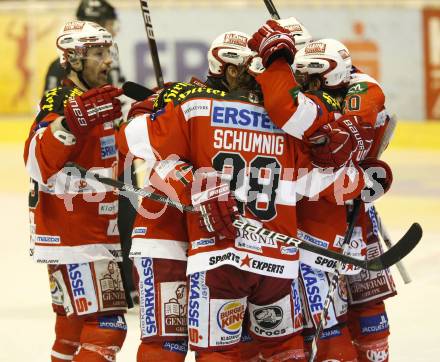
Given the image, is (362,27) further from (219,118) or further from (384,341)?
(219,118)

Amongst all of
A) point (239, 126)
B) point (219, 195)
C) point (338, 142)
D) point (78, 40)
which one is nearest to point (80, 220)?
point (78, 40)

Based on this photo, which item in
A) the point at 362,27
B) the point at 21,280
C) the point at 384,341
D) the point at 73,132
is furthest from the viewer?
the point at 362,27

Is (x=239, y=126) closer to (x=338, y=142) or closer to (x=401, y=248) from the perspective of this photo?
(x=338, y=142)

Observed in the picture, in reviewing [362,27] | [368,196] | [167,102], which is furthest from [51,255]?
[362,27]

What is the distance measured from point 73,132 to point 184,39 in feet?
25.1

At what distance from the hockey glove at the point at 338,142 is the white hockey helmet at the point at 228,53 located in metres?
0.41

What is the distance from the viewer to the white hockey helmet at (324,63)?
4.75 meters

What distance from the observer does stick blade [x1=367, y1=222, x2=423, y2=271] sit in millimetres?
4445

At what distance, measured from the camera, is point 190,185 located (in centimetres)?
440

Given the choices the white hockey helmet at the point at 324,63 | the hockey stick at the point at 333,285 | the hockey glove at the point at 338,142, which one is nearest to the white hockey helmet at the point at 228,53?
the white hockey helmet at the point at 324,63

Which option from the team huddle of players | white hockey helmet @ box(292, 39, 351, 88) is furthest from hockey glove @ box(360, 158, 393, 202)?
white hockey helmet @ box(292, 39, 351, 88)

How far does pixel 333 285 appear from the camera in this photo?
4656 millimetres

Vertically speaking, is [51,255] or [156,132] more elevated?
[156,132]

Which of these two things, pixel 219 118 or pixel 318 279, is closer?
pixel 219 118
